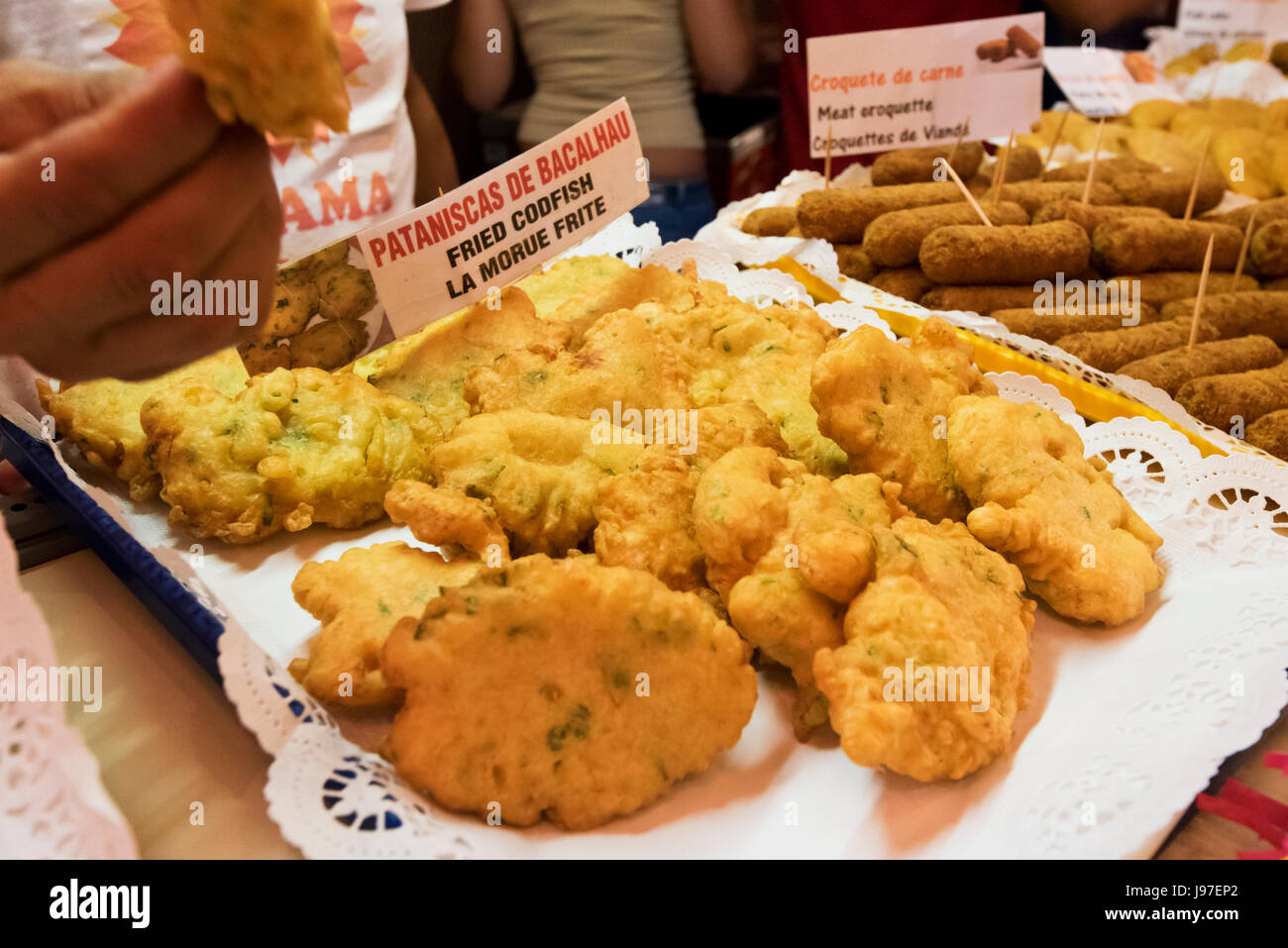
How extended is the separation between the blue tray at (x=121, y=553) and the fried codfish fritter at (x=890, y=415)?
4.22 feet

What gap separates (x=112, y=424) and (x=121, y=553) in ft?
1.62

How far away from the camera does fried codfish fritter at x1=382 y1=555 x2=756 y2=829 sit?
4.75 feet

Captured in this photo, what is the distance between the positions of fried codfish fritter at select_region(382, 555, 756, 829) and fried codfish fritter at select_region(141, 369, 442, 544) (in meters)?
0.72

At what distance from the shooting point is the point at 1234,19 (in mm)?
5023

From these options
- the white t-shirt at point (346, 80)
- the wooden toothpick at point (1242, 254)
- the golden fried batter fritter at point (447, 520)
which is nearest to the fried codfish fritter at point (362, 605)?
the golden fried batter fritter at point (447, 520)

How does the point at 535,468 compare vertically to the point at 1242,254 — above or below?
above

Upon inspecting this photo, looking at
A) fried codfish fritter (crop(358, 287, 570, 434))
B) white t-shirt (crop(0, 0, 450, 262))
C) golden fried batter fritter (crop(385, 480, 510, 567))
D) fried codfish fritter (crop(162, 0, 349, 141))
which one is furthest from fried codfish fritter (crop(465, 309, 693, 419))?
white t-shirt (crop(0, 0, 450, 262))

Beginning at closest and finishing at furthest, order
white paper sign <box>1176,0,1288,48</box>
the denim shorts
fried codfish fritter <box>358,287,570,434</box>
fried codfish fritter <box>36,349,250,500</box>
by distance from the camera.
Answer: fried codfish fritter <box>36,349,250,500</box> → fried codfish fritter <box>358,287,570,434</box> → the denim shorts → white paper sign <box>1176,0,1288,48</box>

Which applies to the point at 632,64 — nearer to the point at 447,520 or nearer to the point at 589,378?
the point at 589,378

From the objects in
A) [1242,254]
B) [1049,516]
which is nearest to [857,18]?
[1242,254]

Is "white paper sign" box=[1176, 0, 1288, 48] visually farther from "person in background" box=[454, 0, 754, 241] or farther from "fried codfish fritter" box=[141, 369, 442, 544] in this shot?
"fried codfish fritter" box=[141, 369, 442, 544]

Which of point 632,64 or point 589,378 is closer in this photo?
point 589,378
